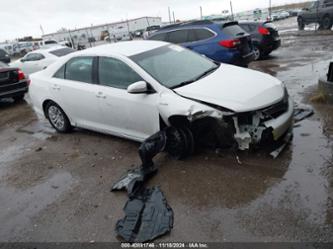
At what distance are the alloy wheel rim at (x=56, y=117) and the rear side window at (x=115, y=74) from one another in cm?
151

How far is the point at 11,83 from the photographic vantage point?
30.3 feet

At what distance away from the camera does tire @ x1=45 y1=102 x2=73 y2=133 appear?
19.2ft

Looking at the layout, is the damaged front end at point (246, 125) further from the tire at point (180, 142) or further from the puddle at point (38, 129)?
the puddle at point (38, 129)

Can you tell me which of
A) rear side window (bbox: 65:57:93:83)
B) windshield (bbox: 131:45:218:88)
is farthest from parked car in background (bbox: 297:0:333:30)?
rear side window (bbox: 65:57:93:83)

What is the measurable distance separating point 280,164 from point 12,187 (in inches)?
147

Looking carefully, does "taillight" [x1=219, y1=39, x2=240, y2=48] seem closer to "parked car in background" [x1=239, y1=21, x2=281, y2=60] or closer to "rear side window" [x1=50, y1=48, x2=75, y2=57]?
"parked car in background" [x1=239, y1=21, x2=281, y2=60]

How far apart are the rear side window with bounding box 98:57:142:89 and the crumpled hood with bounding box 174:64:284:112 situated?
2.64 ft

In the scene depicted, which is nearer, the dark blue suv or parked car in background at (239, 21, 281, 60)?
the dark blue suv

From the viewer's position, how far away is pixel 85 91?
5.07 meters

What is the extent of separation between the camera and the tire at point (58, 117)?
5.86m

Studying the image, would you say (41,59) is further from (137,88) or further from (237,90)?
(237,90)

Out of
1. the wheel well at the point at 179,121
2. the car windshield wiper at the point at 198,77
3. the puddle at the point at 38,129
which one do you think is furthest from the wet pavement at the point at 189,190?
the car windshield wiper at the point at 198,77

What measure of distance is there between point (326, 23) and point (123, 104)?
783 inches

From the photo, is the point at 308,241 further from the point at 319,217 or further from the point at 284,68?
the point at 284,68
